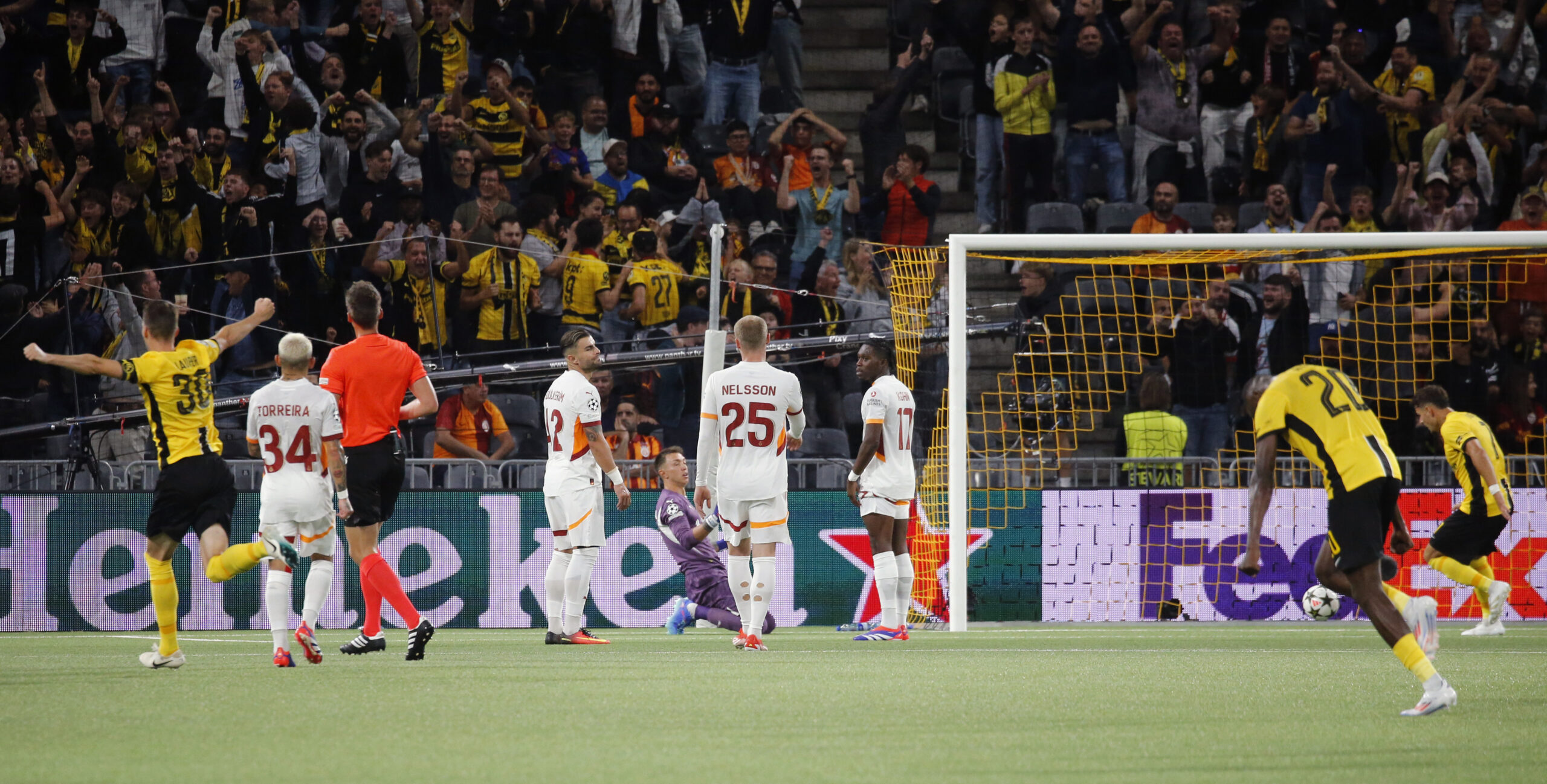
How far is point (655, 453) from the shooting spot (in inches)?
622

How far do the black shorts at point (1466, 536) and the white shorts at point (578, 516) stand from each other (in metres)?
6.37

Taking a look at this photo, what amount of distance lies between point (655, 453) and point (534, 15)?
657cm

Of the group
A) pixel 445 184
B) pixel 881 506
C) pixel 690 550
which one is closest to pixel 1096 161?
pixel 445 184

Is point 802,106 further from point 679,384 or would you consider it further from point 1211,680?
point 1211,680

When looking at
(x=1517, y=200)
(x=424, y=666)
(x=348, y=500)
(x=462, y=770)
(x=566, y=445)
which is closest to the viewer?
(x=462, y=770)

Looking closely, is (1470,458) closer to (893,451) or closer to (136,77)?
(893,451)

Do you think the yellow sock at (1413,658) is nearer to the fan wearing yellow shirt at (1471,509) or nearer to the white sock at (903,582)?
the white sock at (903,582)

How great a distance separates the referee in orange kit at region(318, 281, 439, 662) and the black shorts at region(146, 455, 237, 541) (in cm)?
81

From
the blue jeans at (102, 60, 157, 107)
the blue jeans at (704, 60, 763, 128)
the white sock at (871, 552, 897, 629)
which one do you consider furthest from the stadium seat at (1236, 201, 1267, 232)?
the blue jeans at (102, 60, 157, 107)

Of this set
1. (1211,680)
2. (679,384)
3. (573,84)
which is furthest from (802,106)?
(1211,680)

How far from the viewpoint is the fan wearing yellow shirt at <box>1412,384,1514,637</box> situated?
39.9 feet

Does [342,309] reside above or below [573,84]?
below

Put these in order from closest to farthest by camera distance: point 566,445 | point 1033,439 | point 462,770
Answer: point 462,770, point 566,445, point 1033,439

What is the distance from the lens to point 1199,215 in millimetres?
18500
